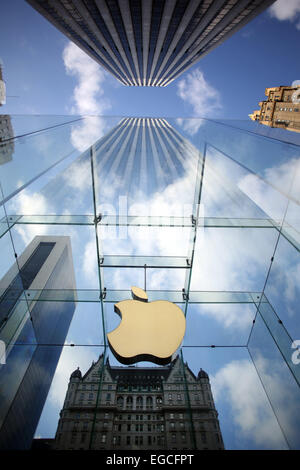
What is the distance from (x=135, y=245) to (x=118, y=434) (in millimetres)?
2245

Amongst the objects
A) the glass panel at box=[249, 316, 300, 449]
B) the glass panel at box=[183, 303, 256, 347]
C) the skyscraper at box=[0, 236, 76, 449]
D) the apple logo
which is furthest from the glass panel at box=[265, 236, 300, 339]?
the skyscraper at box=[0, 236, 76, 449]

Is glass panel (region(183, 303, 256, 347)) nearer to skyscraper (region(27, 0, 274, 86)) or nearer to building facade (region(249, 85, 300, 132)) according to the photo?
skyscraper (region(27, 0, 274, 86))

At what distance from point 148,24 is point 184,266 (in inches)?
1276

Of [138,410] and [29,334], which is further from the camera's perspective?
[29,334]

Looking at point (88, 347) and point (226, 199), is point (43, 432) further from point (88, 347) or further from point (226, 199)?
point (226, 199)

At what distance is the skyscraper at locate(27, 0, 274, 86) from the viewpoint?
73.2 ft

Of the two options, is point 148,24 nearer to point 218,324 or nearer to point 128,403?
point 218,324

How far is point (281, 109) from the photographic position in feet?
168

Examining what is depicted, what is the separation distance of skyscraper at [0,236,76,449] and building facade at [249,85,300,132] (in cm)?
5211

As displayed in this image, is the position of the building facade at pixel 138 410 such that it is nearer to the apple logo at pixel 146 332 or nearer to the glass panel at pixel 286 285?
the apple logo at pixel 146 332

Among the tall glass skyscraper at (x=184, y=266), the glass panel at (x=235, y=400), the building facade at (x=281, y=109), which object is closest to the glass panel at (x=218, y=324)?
the tall glass skyscraper at (x=184, y=266)

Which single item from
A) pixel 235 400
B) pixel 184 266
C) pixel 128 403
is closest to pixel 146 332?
pixel 128 403

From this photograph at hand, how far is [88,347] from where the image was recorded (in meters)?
3.29

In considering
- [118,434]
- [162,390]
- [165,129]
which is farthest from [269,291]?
[165,129]
